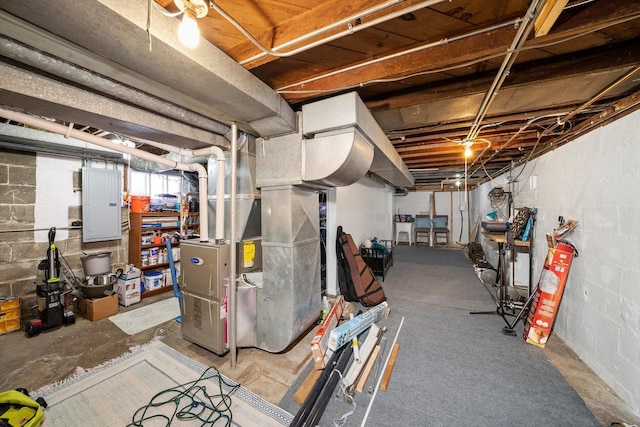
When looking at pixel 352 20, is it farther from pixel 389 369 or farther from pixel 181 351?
pixel 181 351

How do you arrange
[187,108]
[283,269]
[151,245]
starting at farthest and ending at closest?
[151,245] < [283,269] < [187,108]

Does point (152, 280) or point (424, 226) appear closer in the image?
point (152, 280)

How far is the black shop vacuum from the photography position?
2.66 meters

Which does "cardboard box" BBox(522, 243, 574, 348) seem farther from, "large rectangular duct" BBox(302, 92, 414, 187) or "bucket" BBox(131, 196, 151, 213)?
"bucket" BBox(131, 196, 151, 213)

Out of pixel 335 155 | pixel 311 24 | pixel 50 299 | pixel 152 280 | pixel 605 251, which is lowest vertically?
pixel 152 280

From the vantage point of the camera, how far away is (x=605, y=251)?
183 cm

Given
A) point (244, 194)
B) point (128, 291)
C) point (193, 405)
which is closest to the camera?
point (193, 405)

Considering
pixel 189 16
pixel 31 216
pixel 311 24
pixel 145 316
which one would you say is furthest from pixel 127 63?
pixel 31 216

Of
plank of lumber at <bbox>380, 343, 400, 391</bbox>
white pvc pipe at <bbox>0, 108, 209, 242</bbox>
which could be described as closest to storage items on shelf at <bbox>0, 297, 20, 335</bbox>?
white pvc pipe at <bbox>0, 108, 209, 242</bbox>

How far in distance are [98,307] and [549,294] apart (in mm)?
5299

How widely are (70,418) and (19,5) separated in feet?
7.87

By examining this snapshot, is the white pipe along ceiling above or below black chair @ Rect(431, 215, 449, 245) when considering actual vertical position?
above

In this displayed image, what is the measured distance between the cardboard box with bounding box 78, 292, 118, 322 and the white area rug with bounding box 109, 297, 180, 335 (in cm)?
11

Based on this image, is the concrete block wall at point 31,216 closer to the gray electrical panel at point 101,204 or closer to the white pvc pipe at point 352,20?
the gray electrical panel at point 101,204
